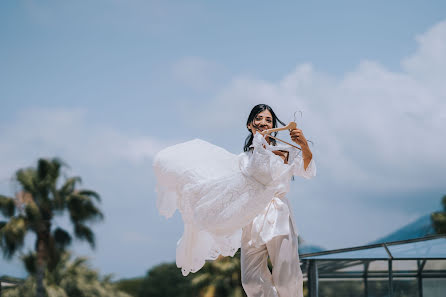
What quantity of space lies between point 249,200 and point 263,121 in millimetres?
739

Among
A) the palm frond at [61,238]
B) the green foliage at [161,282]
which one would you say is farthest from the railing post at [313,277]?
the green foliage at [161,282]

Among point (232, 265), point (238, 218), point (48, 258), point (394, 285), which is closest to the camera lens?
point (238, 218)

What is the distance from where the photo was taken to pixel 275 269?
403 cm

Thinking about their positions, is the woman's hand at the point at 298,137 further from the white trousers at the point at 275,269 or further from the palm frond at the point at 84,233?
the palm frond at the point at 84,233

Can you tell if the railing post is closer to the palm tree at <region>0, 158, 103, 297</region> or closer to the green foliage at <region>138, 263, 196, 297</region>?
the palm tree at <region>0, 158, 103, 297</region>

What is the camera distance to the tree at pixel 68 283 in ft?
79.6

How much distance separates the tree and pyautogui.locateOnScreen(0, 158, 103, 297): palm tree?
186 cm

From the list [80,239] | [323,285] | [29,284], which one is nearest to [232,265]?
[80,239]

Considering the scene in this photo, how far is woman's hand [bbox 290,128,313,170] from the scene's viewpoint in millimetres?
4227

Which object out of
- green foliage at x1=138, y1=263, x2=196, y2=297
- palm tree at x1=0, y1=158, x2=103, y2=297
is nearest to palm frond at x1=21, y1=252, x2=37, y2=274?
palm tree at x1=0, y1=158, x2=103, y2=297

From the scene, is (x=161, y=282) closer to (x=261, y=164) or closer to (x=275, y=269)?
(x=275, y=269)

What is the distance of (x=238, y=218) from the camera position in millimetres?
3994

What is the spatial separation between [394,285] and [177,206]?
20.3ft

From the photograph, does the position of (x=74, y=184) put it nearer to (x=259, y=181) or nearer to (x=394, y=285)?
(x=394, y=285)
